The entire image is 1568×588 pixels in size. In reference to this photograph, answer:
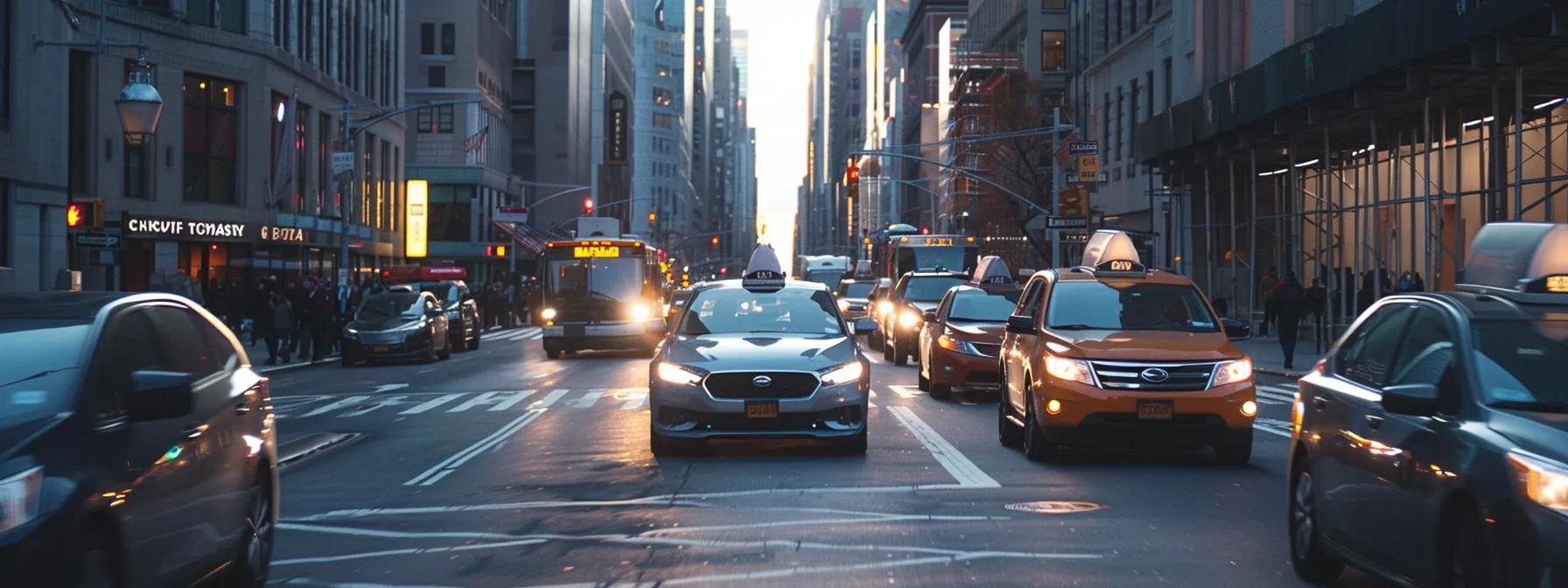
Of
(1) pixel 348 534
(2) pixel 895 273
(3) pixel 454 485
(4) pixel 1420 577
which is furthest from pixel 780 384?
(2) pixel 895 273

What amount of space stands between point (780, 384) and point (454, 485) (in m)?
2.98

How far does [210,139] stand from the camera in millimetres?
52812

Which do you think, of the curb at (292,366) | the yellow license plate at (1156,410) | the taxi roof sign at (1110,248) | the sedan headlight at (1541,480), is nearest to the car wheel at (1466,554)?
the sedan headlight at (1541,480)

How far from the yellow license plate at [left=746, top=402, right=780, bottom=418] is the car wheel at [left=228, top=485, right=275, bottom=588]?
6170 mm

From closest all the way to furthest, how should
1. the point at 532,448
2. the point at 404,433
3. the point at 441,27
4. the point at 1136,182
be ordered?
the point at 532,448
the point at 404,433
the point at 1136,182
the point at 441,27

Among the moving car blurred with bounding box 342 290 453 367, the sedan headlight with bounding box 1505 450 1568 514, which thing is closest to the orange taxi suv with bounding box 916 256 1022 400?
the moving car blurred with bounding box 342 290 453 367

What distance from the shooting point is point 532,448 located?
17.0 m

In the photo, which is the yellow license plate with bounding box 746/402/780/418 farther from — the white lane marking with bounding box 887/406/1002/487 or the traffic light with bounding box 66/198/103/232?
the traffic light with bounding box 66/198/103/232

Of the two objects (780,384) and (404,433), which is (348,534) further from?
(404,433)

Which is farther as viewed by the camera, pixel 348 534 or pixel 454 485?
pixel 454 485

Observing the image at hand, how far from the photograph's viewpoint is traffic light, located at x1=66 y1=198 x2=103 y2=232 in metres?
26.7

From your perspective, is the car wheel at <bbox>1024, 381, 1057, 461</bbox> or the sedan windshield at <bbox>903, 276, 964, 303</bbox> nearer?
the car wheel at <bbox>1024, 381, 1057, 461</bbox>

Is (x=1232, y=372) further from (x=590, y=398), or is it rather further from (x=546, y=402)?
(x=590, y=398)

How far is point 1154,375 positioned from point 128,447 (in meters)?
9.44
